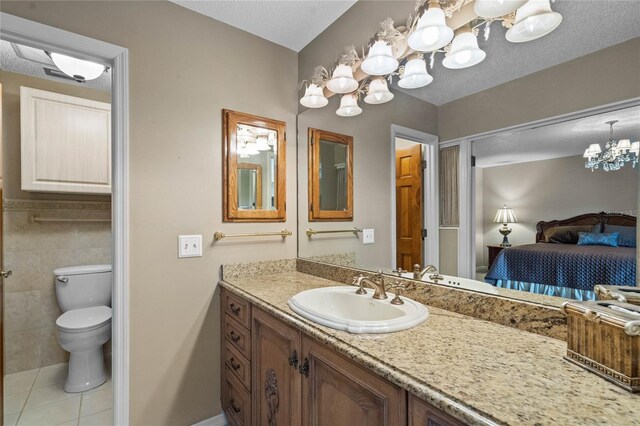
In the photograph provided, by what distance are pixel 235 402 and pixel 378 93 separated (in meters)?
1.80

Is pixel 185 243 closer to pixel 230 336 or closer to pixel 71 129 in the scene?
pixel 230 336

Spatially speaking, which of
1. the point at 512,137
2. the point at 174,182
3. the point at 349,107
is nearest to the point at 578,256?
the point at 512,137

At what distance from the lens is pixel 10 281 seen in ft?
7.57

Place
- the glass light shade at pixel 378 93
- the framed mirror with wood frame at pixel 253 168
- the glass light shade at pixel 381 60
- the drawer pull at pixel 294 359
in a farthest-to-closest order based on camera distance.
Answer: the framed mirror with wood frame at pixel 253 168 < the glass light shade at pixel 378 93 < the glass light shade at pixel 381 60 < the drawer pull at pixel 294 359

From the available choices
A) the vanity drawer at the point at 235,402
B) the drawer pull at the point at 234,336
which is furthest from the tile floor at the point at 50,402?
the drawer pull at the point at 234,336

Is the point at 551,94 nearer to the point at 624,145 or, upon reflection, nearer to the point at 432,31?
the point at 624,145

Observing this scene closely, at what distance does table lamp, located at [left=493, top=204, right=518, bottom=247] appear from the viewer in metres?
0.98

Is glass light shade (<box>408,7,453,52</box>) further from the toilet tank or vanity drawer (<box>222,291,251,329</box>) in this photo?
the toilet tank

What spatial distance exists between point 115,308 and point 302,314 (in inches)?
42.1

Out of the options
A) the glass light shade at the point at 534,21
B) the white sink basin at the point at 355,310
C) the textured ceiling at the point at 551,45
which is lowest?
the white sink basin at the point at 355,310

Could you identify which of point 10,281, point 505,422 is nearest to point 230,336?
point 505,422

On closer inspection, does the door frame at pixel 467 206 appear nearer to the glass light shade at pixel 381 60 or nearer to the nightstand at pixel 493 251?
the nightstand at pixel 493 251

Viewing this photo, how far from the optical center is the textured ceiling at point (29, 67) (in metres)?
2.01

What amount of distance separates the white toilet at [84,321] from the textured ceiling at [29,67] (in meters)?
1.54
